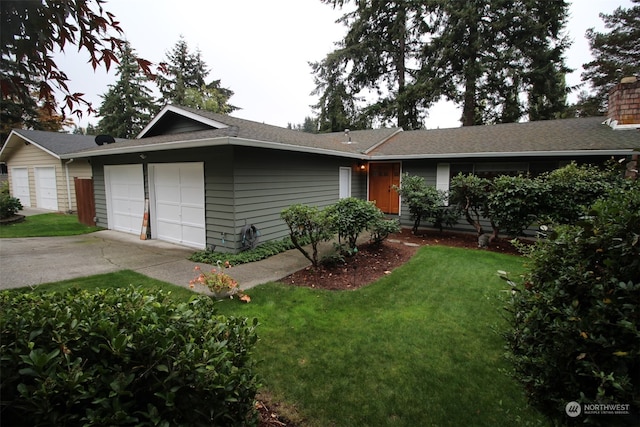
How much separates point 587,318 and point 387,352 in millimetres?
1921

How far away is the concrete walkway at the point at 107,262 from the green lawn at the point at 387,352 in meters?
0.52

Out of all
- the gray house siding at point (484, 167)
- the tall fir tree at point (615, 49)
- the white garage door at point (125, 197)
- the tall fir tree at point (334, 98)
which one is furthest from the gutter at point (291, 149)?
the tall fir tree at point (615, 49)

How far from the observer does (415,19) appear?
2011cm

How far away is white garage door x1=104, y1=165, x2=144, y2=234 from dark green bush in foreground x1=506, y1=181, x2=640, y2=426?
9.67 meters

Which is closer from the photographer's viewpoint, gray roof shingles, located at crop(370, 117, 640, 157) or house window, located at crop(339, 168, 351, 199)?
gray roof shingles, located at crop(370, 117, 640, 157)

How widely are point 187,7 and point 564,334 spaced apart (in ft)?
14.0

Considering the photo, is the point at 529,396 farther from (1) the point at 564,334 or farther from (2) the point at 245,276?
(2) the point at 245,276

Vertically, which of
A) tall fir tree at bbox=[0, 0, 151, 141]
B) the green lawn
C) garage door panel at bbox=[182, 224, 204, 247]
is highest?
tall fir tree at bbox=[0, 0, 151, 141]

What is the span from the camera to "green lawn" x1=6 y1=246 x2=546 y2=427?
2.39 metres

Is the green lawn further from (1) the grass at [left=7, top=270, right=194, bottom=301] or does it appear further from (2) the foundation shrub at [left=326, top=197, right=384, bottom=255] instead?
(2) the foundation shrub at [left=326, top=197, right=384, bottom=255]

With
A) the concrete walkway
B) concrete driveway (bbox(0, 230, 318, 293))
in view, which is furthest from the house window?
concrete driveway (bbox(0, 230, 318, 293))

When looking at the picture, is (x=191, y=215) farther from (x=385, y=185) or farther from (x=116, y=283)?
(x=385, y=185)

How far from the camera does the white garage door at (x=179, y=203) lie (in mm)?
7441

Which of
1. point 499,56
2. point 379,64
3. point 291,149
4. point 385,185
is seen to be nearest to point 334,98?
point 379,64
